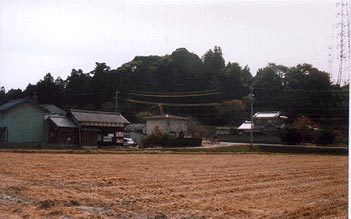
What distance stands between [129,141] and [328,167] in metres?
5.08

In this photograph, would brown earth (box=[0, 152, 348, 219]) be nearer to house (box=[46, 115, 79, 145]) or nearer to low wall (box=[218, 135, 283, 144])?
house (box=[46, 115, 79, 145])

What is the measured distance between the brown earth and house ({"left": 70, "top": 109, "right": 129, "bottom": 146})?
79 cm

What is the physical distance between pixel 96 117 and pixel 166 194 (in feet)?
9.33

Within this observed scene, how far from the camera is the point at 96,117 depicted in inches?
284

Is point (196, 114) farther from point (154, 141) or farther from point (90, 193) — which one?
point (154, 141)

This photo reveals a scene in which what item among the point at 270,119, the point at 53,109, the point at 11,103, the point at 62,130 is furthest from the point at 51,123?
the point at 270,119

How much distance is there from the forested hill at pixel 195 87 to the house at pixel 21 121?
58 centimetres

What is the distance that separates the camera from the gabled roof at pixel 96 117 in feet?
22.3

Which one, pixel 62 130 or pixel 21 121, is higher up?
pixel 21 121

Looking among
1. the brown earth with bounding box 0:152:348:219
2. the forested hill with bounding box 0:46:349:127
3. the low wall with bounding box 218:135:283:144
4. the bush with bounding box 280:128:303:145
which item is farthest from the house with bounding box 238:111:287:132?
the forested hill with bounding box 0:46:349:127

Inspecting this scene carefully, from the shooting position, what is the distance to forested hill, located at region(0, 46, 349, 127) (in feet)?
16.3

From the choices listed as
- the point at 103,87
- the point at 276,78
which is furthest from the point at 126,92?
the point at 276,78

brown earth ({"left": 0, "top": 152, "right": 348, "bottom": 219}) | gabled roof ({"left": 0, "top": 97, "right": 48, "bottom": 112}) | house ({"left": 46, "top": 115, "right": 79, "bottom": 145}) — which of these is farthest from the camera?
house ({"left": 46, "top": 115, "right": 79, "bottom": 145})

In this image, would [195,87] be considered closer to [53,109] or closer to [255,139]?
[53,109]
